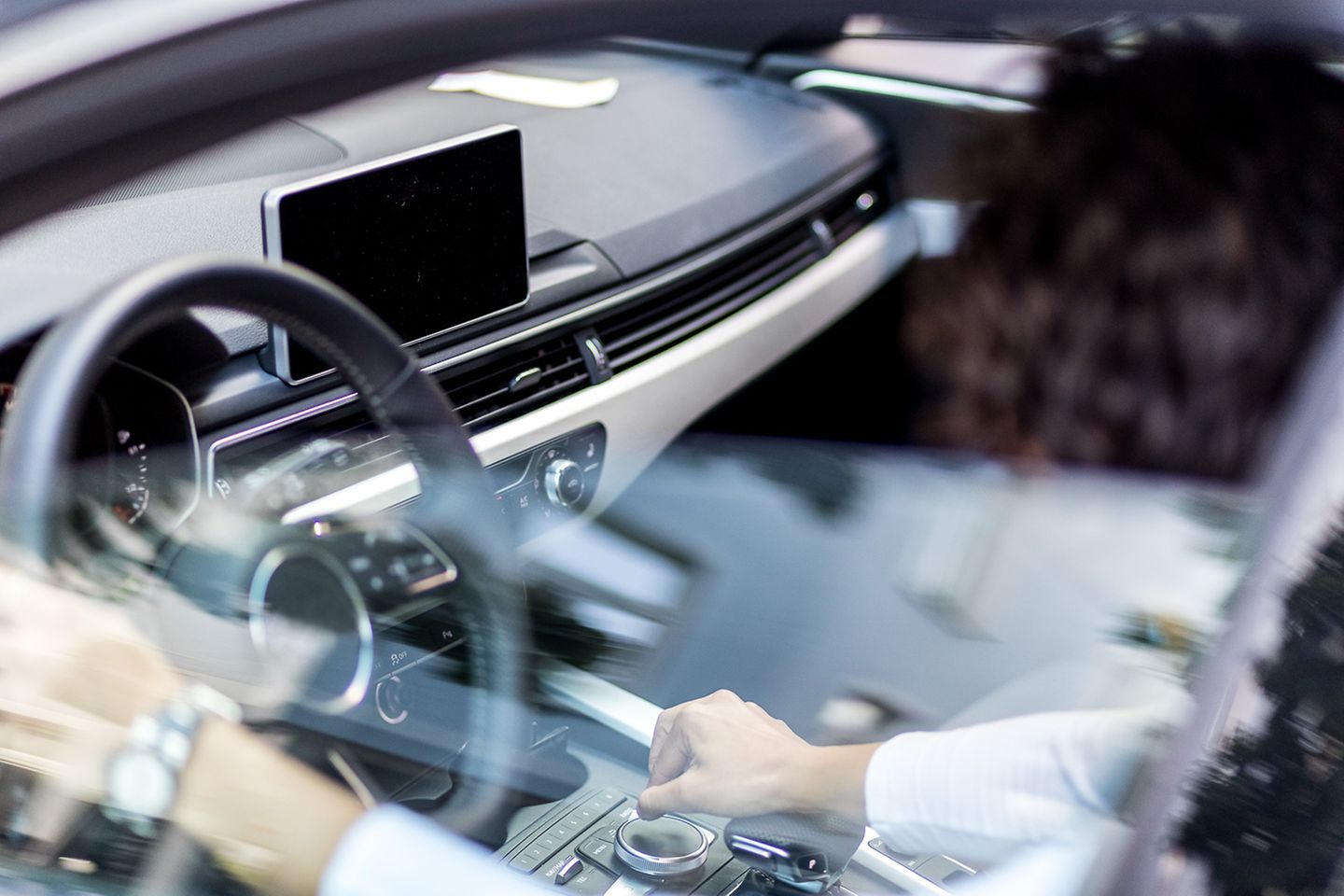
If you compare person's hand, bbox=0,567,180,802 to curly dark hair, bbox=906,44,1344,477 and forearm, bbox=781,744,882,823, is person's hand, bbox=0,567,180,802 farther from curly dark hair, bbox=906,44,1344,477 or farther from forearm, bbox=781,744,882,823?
curly dark hair, bbox=906,44,1344,477

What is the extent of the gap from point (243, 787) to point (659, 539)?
681 mm

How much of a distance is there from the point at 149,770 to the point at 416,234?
757 millimetres

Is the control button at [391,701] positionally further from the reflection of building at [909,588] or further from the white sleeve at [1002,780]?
the white sleeve at [1002,780]

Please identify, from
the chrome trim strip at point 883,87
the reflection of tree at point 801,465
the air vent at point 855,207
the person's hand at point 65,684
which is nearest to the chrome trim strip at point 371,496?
the person's hand at point 65,684

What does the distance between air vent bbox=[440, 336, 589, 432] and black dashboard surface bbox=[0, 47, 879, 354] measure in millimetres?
160

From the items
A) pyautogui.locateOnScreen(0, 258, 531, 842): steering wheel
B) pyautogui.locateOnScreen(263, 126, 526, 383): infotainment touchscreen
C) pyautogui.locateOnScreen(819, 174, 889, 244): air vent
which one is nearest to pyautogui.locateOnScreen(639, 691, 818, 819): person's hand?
pyautogui.locateOnScreen(0, 258, 531, 842): steering wheel

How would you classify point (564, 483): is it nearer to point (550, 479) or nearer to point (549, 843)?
point (550, 479)

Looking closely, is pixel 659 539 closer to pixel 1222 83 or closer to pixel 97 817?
pixel 97 817

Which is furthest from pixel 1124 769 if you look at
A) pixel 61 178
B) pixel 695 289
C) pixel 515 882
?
pixel 695 289

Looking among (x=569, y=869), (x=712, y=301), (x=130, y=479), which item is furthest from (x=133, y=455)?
(x=712, y=301)

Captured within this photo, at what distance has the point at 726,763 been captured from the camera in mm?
1124

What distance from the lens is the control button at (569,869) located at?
45.1 inches

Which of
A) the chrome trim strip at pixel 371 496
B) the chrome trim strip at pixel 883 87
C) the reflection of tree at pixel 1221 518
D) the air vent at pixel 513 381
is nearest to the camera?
the reflection of tree at pixel 1221 518

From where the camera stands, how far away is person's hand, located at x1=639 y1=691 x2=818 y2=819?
1119mm
